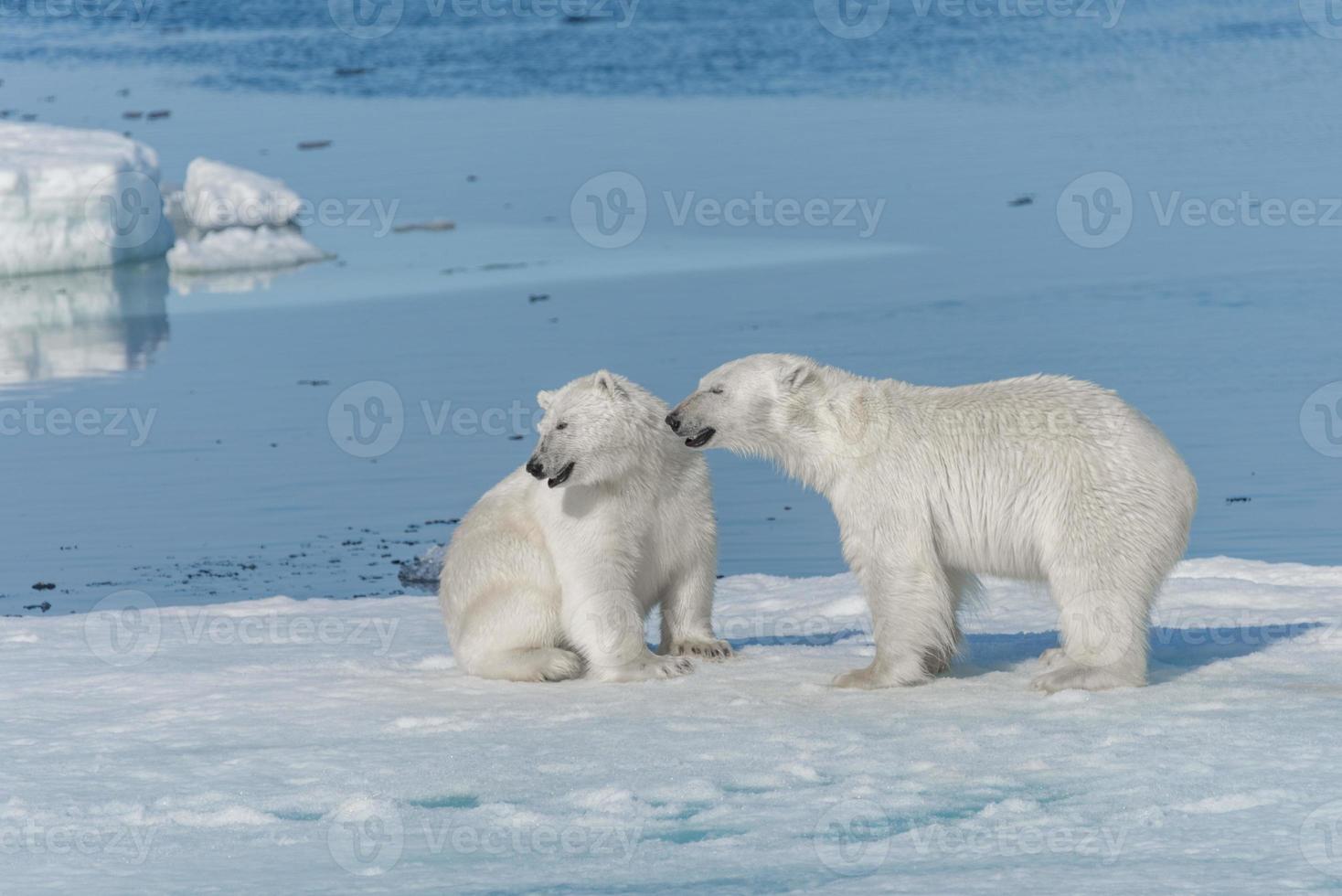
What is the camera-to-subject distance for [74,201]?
60.3 feet

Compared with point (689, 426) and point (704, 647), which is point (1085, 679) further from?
point (689, 426)

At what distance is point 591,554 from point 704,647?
0.63m

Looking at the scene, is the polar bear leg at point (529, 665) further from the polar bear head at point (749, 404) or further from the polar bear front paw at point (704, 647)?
the polar bear head at point (749, 404)

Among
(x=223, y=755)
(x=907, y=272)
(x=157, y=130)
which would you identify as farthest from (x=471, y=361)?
(x=157, y=130)

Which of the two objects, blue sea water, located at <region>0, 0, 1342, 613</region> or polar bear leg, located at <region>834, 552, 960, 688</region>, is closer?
polar bear leg, located at <region>834, 552, 960, 688</region>

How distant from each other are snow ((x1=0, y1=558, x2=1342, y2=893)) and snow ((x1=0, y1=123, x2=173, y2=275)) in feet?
40.1

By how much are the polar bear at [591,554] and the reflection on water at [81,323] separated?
29.3ft

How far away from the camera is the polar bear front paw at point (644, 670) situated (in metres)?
6.19

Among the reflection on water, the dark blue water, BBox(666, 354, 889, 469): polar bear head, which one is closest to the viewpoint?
BBox(666, 354, 889, 469): polar bear head

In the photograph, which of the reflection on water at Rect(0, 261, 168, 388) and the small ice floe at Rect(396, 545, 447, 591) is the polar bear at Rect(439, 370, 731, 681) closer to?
the small ice floe at Rect(396, 545, 447, 591)

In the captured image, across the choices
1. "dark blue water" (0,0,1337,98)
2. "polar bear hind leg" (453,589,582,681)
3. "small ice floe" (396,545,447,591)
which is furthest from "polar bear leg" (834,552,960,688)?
"dark blue water" (0,0,1337,98)

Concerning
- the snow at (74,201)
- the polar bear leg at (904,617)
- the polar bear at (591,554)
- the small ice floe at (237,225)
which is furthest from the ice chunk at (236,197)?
the polar bear leg at (904,617)

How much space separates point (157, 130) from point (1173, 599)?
22.1m

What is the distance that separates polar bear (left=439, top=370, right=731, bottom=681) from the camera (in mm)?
6180
